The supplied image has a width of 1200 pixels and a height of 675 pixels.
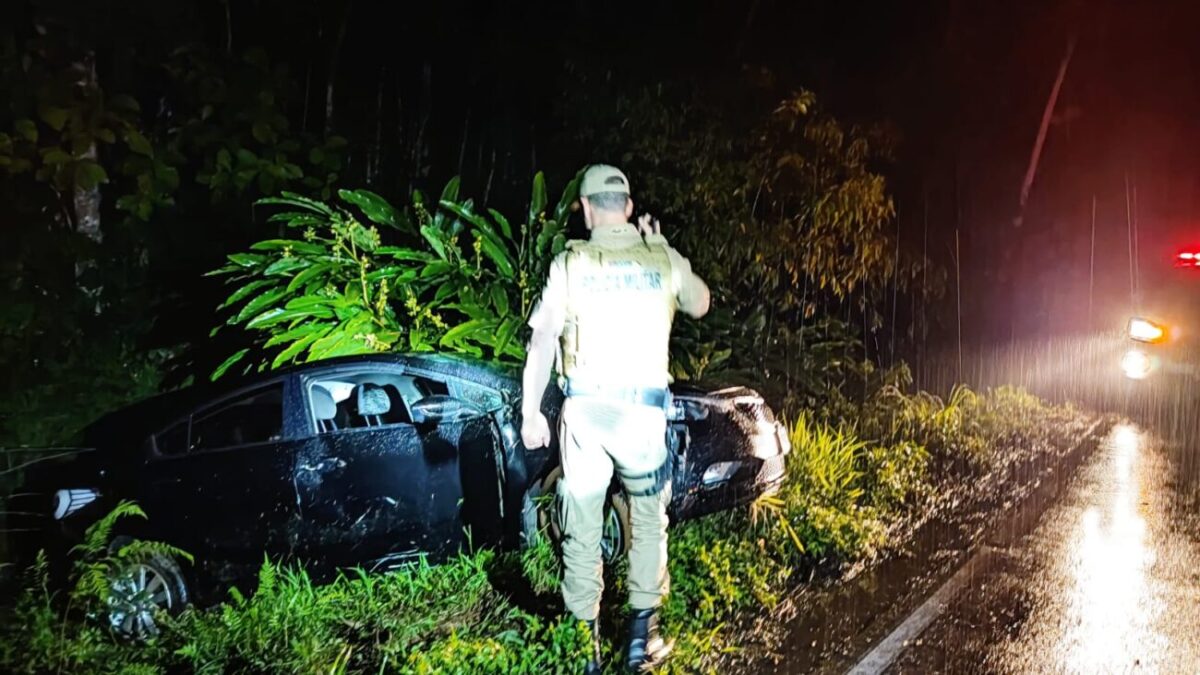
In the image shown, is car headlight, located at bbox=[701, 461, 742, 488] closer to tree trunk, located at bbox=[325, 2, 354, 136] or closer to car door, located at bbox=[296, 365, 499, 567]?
car door, located at bbox=[296, 365, 499, 567]

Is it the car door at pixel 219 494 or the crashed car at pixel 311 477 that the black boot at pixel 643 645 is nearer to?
the crashed car at pixel 311 477

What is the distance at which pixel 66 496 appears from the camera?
15.7 feet

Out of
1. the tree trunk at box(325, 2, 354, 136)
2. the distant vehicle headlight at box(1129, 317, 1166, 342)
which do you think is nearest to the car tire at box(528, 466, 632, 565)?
the tree trunk at box(325, 2, 354, 136)

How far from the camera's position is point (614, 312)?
3.84 meters

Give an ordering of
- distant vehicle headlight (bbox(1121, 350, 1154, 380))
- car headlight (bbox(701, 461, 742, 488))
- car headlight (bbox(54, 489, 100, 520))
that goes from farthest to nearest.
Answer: distant vehicle headlight (bbox(1121, 350, 1154, 380)), car headlight (bbox(701, 461, 742, 488)), car headlight (bbox(54, 489, 100, 520))

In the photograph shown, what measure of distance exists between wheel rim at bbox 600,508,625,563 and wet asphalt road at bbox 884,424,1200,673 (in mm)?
1589

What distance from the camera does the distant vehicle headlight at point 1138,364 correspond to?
11.1 metres

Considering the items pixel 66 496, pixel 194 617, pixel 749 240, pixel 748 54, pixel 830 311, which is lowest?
pixel 194 617

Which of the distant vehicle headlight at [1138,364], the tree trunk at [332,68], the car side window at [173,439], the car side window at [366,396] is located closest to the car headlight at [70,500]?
the car side window at [173,439]

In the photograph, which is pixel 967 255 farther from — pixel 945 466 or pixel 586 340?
pixel 586 340

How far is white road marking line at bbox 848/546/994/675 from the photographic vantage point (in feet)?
14.5

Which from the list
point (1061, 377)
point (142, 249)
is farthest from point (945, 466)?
point (1061, 377)

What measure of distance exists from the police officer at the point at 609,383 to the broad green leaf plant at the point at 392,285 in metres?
2.17

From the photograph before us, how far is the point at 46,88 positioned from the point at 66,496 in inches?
120
